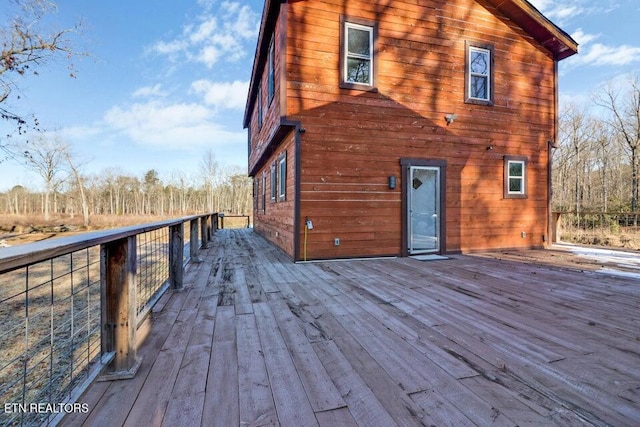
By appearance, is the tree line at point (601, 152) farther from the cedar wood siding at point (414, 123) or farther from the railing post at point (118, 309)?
the railing post at point (118, 309)

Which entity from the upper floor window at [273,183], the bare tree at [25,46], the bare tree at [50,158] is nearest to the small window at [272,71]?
the upper floor window at [273,183]

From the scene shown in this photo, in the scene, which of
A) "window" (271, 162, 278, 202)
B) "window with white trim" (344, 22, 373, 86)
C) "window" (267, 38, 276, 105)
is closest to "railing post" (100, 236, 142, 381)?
"window with white trim" (344, 22, 373, 86)

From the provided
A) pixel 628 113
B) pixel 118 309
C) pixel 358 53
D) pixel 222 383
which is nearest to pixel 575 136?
pixel 628 113

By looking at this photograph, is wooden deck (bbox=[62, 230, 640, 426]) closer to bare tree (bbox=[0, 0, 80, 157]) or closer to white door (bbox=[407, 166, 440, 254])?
white door (bbox=[407, 166, 440, 254])

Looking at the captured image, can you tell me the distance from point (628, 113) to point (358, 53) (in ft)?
67.7

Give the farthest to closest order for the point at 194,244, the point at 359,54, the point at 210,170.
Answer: the point at 210,170 < the point at 359,54 < the point at 194,244

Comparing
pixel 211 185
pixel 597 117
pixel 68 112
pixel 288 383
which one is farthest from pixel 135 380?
pixel 211 185

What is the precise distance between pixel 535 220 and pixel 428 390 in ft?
23.7

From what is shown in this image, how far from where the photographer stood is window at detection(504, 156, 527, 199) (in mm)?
6816

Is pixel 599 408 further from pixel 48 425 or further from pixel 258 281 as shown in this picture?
pixel 258 281

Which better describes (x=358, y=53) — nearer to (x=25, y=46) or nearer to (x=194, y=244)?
(x=194, y=244)

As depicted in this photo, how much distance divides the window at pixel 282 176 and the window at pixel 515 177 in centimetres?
493

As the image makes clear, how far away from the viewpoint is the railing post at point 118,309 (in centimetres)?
167

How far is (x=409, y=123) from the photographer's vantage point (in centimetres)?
603
